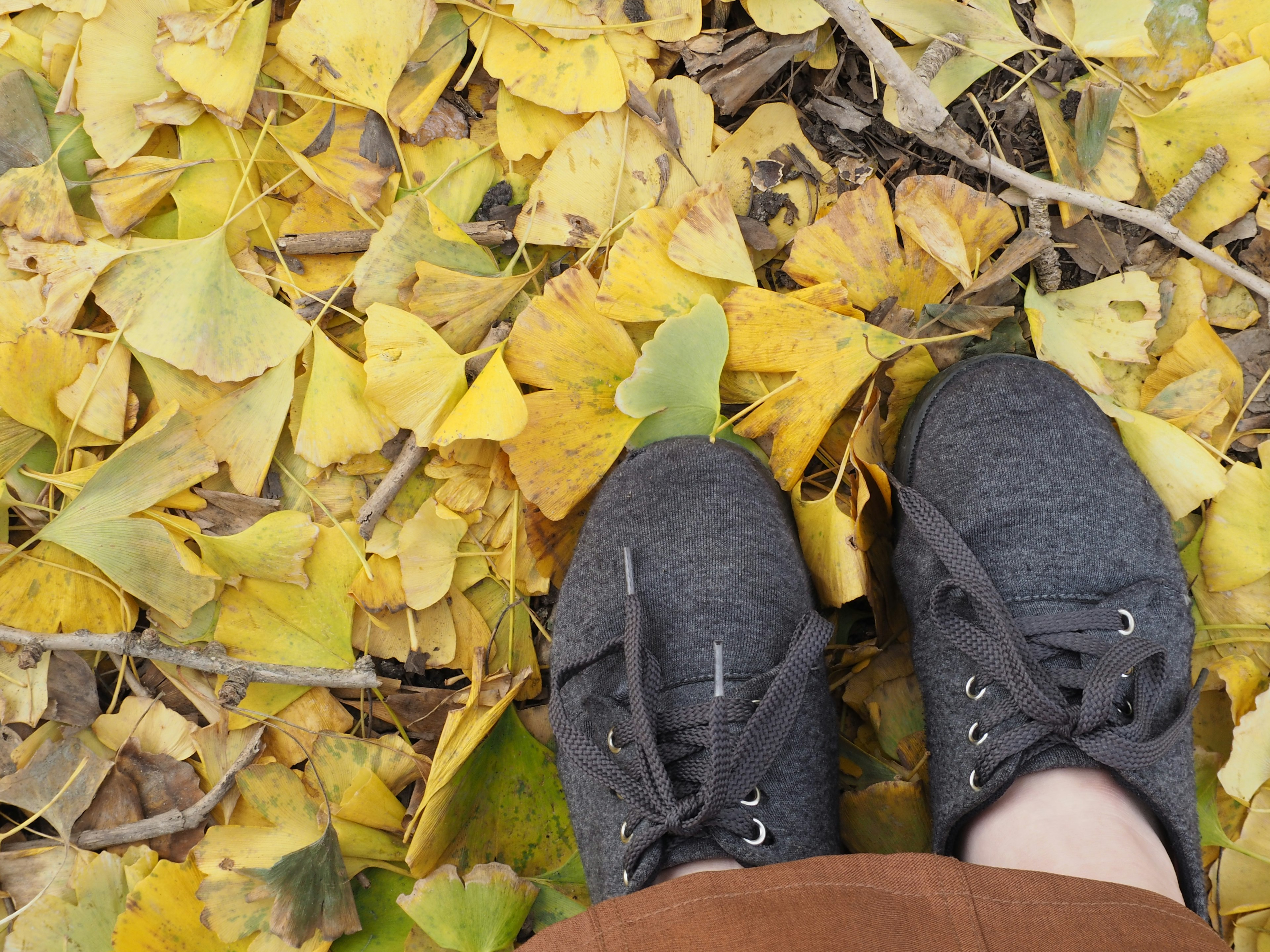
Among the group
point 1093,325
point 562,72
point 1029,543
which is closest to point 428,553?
point 562,72

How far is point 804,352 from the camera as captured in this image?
86 cm

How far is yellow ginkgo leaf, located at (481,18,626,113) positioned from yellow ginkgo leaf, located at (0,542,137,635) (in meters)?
0.71

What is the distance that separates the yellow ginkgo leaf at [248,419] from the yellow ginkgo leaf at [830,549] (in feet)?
1.90

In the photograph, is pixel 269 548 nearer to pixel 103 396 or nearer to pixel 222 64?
pixel 103 396

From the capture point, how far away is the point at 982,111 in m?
0.94

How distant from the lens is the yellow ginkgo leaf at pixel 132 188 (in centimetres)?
90

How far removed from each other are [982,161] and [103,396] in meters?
0.99

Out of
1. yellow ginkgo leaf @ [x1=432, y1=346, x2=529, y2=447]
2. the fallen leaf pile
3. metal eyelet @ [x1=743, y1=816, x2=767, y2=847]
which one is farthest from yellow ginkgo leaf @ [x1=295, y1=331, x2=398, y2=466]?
metal eyelet @ [x1=743, y1=816, x2=767, y2=847]

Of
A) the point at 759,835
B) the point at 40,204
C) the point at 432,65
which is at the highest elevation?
the point at 432,65

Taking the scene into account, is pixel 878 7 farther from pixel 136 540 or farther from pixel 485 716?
pixel 136 540

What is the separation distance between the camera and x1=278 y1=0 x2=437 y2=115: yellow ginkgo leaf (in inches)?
34.5

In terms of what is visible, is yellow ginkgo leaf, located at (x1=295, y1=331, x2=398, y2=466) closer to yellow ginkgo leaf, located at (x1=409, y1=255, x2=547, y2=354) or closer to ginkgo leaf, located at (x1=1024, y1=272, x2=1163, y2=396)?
yellow ginkgo leaf, located at (x1=409, y1=255, x2=547, y2=354)

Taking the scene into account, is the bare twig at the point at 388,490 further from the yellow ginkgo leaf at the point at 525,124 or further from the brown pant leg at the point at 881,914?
the brown pant leg at the point at 881,914

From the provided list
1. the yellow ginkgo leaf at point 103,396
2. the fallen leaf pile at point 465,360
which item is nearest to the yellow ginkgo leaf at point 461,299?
the fallen leaf pile at point 465,360
